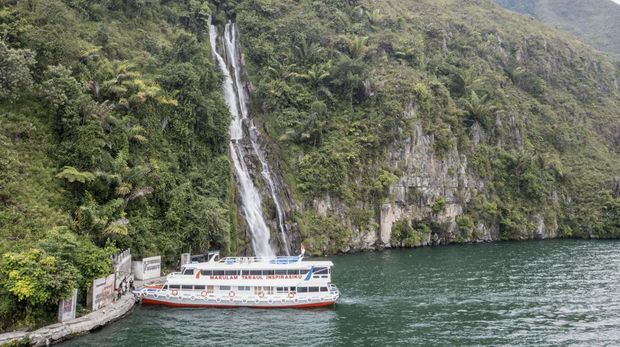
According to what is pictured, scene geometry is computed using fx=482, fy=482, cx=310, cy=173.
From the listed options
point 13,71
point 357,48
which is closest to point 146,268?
point 13,71

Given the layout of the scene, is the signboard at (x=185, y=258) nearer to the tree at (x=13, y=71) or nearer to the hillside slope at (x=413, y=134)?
the tree at (x=13, y=71)

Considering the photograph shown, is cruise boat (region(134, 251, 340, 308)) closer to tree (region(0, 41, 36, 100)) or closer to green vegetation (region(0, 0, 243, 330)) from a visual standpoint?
green vegetation (region(0, 0, 243, 330))

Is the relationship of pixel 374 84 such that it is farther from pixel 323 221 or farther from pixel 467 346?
pixel 467 346

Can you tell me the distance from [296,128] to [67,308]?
42.3m

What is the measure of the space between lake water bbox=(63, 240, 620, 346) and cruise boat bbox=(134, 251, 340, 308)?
3.27 feet

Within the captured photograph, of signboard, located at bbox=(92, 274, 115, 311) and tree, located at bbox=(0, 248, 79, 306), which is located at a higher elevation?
tree, located at bbox=(0, 248, 79, 306)

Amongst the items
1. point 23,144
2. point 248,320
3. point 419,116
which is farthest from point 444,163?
point 23,144

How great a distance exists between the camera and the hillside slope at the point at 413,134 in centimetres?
6662

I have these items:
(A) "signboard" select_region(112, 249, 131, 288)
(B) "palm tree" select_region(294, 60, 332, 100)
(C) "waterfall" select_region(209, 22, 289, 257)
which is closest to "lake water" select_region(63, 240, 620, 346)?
(A) "signboard" select_region(112, 249, 131, 288)

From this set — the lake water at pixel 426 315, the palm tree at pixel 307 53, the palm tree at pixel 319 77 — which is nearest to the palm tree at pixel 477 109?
the palm tree at pixel 319 77

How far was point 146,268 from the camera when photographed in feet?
130

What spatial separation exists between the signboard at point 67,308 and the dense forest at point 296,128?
89 cm

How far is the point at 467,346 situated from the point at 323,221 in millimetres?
36204

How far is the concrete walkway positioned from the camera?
1031 inches
